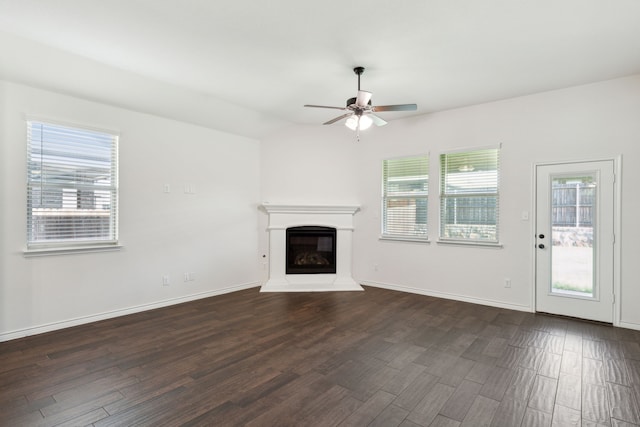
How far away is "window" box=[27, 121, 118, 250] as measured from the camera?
355 centimetres

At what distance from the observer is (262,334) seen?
349 cm

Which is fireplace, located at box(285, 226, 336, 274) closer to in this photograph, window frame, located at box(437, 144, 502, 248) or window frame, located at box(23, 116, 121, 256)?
window frame, located at box(437, 144, 502, 248)

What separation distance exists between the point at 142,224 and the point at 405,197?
A: 12.8ft

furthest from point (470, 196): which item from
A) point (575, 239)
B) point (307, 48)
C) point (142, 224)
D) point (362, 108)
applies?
point (142, 224)

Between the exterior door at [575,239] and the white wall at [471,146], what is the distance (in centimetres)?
12

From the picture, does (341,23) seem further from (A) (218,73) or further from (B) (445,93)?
(B) (445,93)

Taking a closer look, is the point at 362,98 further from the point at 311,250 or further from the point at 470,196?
the point at 311,250

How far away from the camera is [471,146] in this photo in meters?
4.77

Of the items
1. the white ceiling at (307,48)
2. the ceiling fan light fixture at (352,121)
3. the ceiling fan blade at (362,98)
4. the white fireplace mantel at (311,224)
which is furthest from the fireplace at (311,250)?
the ceiling fan blade at (362,98)

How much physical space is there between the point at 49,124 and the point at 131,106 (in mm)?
878

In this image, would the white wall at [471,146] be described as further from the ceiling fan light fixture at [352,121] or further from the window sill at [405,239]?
the ceiling fan light fixture at [352,121]

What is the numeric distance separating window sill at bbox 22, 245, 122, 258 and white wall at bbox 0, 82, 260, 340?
0.05 metres

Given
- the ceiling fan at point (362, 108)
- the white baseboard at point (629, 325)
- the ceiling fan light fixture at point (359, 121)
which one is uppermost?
the ceiling fan at point (362, 108)

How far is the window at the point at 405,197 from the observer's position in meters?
5.29
